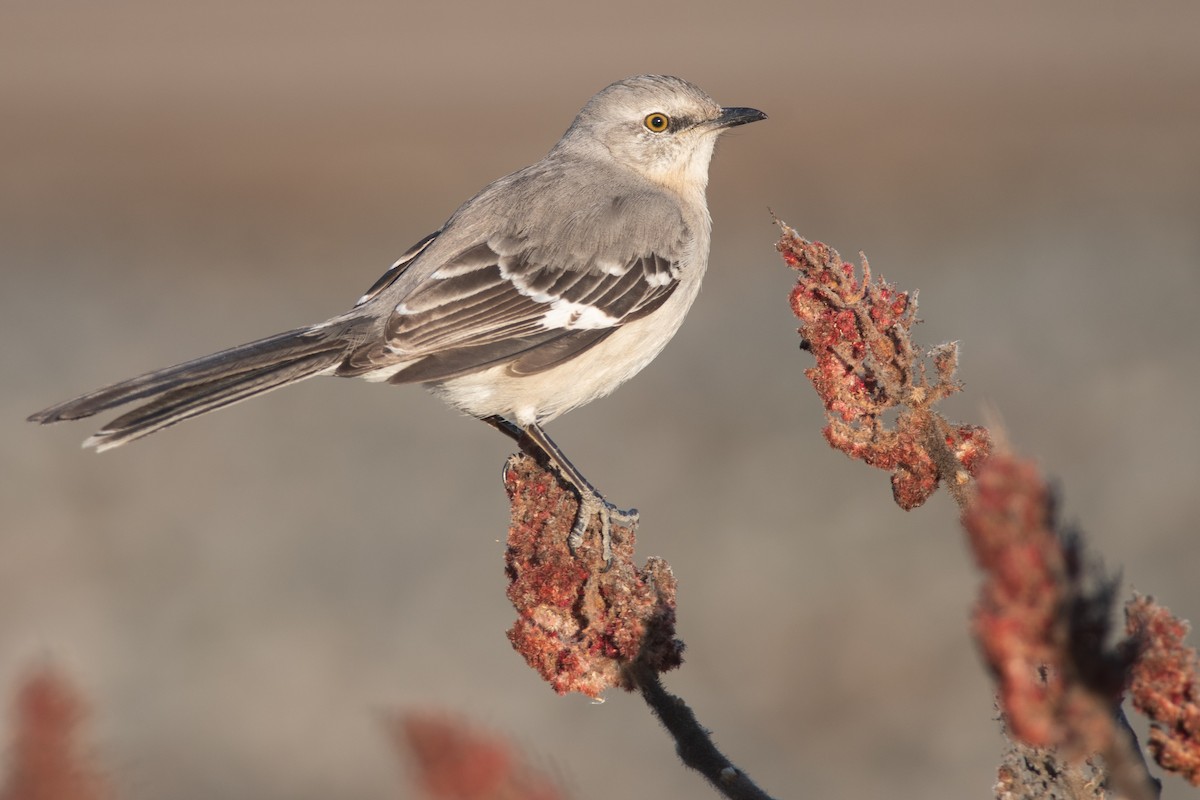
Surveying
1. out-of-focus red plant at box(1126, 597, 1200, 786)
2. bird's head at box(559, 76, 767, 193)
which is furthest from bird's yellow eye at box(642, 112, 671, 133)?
out-of-focus red plant at box(1126, 597, 1200, 786)

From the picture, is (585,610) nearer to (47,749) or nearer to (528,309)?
(528,309)

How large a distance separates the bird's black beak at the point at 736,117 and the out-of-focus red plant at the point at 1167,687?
162 inches

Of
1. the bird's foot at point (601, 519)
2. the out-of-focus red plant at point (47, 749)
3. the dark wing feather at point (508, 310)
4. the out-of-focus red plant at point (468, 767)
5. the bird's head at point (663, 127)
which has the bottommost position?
the out-of-focus red plant at point (47, 749)

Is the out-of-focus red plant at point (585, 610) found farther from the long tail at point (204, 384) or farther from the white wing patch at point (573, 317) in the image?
the white wing patch at point (573, 317)

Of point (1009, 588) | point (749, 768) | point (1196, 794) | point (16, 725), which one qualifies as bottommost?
point (16, 725)

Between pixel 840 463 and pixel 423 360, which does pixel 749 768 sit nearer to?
pixel 840 463

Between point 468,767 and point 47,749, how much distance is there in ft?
1.35

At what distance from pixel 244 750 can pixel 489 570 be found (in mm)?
2287

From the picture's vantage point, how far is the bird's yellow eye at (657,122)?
5.84 meters

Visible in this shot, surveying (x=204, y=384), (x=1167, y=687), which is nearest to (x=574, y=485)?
(x=204, y=384)

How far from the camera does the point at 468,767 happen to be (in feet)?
3.75

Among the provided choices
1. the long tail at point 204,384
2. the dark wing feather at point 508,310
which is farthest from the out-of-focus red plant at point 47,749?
the dark wing feather at point 508,310

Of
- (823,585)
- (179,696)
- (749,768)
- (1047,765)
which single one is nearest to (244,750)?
(179,696)

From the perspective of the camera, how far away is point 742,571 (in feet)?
34.7
